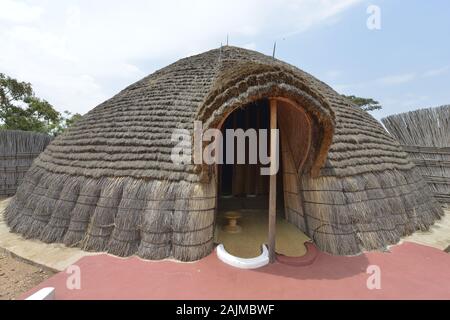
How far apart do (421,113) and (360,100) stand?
770 inches

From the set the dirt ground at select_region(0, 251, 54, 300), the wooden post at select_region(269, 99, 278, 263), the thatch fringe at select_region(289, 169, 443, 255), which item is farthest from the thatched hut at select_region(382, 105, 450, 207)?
the dirt ground at select_region(0, 251, 54, 300)

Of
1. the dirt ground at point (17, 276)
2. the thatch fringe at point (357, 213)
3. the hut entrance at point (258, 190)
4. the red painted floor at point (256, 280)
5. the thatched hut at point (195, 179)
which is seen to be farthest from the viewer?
the hut entrance at point (258, 190)

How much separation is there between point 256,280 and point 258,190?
14.0 feet

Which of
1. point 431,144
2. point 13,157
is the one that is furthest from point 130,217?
point 431,144

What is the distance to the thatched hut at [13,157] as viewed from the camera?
35.0 ft

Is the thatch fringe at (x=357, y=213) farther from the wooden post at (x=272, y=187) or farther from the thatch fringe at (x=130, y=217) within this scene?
the thatch fringe at (x=130, y=217)

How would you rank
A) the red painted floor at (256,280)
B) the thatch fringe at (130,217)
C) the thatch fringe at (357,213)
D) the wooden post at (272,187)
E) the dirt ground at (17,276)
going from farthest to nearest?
the thatch fringe at (357,213) < the thatch fringe at (130,217) < the wooden post at (272,187) < the dirt ground at (17,276) < the red painted floor at (256,280)

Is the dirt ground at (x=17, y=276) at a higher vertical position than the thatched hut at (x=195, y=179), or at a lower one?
lower

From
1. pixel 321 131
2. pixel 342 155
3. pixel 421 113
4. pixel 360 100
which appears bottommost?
pixel 342 155

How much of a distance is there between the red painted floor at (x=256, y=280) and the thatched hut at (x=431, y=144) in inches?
246

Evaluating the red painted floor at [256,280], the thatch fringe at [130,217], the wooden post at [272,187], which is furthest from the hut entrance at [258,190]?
the thatch fringe at [130,217]

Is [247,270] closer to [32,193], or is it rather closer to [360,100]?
[32,193]
